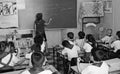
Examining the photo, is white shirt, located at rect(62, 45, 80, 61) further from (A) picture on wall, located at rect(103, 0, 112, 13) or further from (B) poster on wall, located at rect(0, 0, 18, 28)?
(A) picture on wall, located at rect(103, 0, 112, 13)

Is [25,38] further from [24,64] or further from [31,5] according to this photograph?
[24,64]

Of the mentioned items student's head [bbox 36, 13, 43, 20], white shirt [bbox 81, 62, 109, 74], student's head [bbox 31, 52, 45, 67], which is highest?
student's head [bbox 36, 13, 43, 20]

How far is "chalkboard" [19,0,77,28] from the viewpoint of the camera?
232 inches

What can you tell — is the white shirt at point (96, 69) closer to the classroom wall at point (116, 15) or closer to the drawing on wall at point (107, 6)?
the classroom wall at point (116, 15)

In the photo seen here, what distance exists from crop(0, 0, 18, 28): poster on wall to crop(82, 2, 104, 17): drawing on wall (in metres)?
2.34

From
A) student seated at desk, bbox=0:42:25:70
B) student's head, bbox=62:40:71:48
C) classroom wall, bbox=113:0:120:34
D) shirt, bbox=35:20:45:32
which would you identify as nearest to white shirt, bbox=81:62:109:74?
student seated at desk, bbox=0:42:25:70

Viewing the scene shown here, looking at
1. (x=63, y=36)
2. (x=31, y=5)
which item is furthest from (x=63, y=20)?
(x=31, y=5)

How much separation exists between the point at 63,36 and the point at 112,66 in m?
3.81

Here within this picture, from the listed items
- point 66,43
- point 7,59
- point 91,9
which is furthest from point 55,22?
point 7,59

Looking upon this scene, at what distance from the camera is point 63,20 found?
20.2ft

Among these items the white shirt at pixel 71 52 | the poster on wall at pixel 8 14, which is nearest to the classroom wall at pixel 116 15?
the white shirt at pixel 71 52

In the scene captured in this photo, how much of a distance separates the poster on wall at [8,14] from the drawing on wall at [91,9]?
92.0 inches

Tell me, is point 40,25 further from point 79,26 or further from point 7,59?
point 7,59

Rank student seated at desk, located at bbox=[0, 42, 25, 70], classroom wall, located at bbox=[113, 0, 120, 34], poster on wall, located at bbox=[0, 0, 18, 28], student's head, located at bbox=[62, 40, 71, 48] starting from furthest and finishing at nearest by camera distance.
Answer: classroom wall, located at bbox=[113, 0, 120, 34] → poster on wall, located at bbox=[0, 0, 18, 28] → student's head, located at bbox=[62, 40, 71, 48] → student seated at desk, located at bbox=[0, 42, 25, 70]
